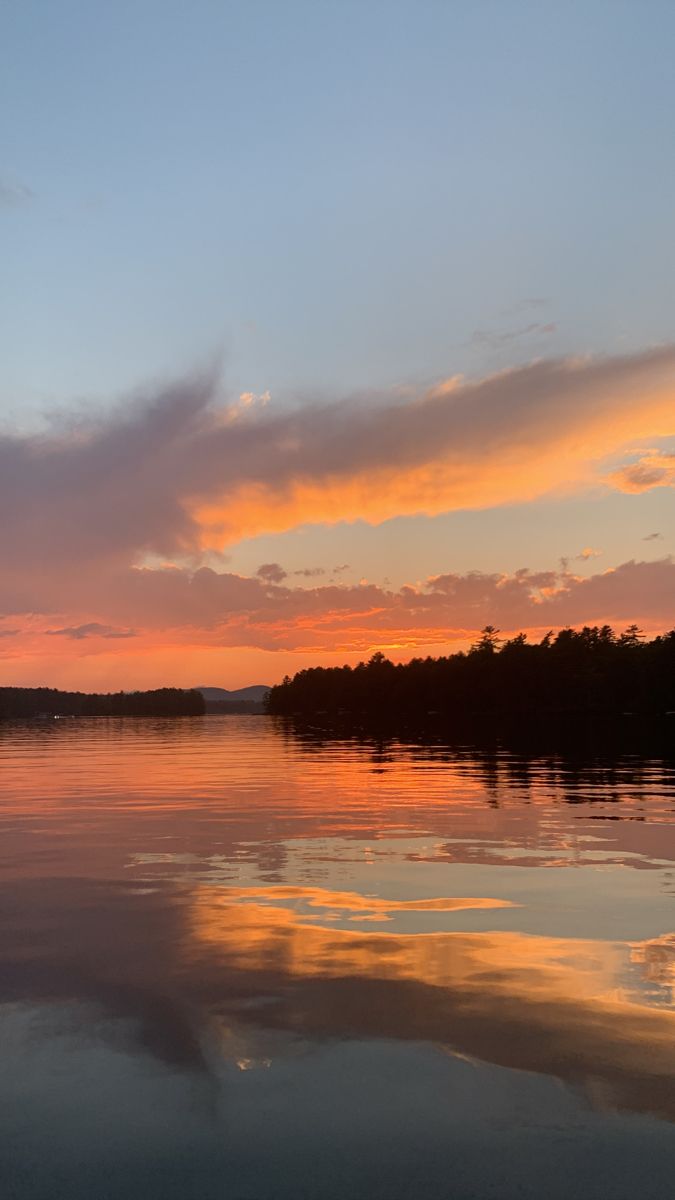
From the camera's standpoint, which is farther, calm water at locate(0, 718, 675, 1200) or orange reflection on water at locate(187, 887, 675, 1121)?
orange reflection on water at locate(187, 887, 675, 1121)

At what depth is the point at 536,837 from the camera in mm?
22156

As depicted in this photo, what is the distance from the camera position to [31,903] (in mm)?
15398

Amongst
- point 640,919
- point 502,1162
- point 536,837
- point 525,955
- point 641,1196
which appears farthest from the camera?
point 536,837

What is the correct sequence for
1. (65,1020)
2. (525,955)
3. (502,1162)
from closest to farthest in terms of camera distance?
(502,1162)
(65,1020)
(525,955)

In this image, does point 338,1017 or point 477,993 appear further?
point 477,993

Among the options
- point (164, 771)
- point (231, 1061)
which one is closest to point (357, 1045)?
point (231, 1061)

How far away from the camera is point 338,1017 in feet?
30.8

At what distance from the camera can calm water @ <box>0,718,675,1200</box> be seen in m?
6.52

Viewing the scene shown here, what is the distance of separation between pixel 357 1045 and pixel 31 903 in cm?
872

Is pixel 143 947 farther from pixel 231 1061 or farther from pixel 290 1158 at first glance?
pixel 290 1158

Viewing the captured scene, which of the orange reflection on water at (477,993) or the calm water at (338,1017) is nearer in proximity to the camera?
the calm water at (338,1017)

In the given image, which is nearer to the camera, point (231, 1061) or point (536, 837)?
point (231, 1061)

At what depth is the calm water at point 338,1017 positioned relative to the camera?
21.4 feet

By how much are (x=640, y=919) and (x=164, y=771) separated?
36.6 meters
